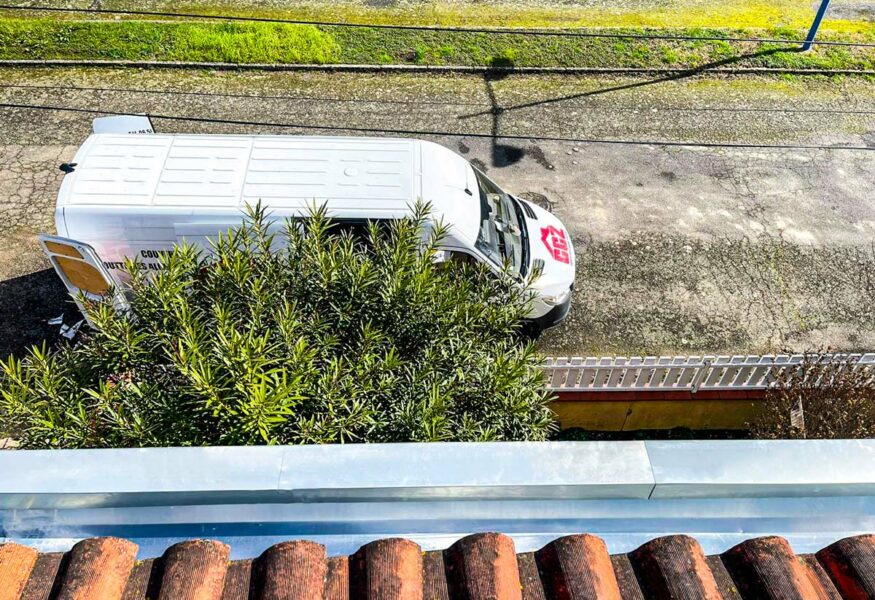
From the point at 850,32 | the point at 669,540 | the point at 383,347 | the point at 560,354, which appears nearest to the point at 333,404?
the point at 383,347

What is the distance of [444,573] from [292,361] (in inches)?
76.7

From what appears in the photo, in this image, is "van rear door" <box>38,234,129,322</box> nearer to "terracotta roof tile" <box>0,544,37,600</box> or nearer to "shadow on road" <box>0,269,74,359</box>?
"shadow on road" <box>0,269,74,359</box>

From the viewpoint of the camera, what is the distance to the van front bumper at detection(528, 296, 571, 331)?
796 cm

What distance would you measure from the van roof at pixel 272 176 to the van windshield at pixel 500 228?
7.4 inches

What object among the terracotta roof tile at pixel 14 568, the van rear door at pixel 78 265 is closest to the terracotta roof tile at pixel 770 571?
the terracotta roof tile at pixel 14 568

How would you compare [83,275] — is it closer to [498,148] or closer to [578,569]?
[578,569]

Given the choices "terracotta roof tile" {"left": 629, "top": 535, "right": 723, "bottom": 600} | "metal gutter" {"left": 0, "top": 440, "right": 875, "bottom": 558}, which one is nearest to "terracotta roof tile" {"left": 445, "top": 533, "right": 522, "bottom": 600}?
"metal gutter" {"left": 0, "top": 440, "right": 875, "bottom": 558}

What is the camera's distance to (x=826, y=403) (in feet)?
21.8

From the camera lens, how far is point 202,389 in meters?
3.90

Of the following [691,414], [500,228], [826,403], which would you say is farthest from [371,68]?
[826,403]

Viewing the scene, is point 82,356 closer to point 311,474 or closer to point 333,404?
point 333,404

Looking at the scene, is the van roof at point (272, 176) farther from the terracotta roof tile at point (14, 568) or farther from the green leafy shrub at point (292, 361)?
the terracotta roof tile at point (14, 568)

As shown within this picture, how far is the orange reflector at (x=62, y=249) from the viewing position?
22.1 ft

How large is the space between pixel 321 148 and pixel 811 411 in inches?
240
